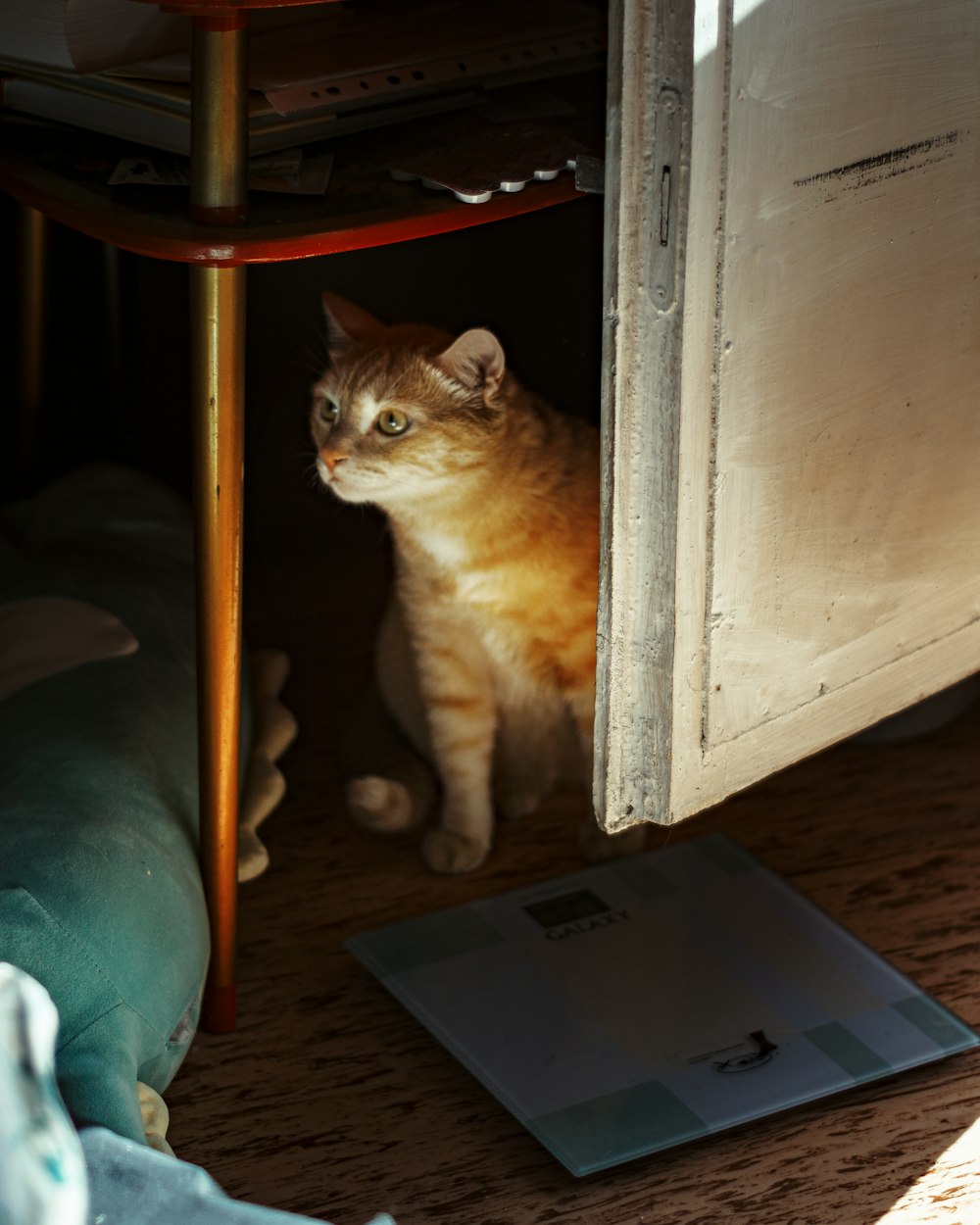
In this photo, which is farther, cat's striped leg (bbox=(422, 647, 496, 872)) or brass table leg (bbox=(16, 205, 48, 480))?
brass table leg (bbox=(16, 205, 48, 480))

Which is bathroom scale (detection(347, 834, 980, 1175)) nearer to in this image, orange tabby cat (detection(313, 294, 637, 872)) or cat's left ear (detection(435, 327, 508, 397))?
orange tabby cat (detection(313, 294, 637, 872))

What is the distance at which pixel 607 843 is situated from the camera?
5.16 feet

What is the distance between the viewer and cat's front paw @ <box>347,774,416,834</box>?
153 centimetres

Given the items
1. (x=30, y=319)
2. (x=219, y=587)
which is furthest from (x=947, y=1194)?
(x=30, y=319)

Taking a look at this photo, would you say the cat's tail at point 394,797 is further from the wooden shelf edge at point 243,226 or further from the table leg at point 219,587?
the wooden shelf edge at point 243,226

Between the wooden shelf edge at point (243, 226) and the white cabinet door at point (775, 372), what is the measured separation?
198 mm

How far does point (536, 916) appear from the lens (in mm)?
1493

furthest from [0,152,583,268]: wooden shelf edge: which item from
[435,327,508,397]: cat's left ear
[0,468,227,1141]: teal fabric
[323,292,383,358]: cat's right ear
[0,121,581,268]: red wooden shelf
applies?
[0,468,227,1141]: teal fabric

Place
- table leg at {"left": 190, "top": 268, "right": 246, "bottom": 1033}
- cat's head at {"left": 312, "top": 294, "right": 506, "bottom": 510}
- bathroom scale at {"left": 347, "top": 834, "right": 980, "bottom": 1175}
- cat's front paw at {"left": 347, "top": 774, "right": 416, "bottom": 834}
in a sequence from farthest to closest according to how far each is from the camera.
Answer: cat's front paw at {"left": 347, "top": 774, "right": 416, "bottom": 834} → cat's head at {"left": 312, "top": 294, "right": 506, "bottom": 510} → bathroom scale at {"left": 347, "top": 834, "right": 980, "bottom": 1175} → table leg at {"left": 190, "top": 268, "right": 246, "bottom": 1033}

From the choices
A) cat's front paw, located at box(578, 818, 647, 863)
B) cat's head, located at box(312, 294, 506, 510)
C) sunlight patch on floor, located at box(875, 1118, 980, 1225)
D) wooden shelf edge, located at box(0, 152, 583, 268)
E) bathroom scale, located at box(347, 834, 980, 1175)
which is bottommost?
sunlight patch on floor, located at box(875, 1118, 980, 1225)

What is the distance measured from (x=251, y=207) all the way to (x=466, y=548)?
41cm

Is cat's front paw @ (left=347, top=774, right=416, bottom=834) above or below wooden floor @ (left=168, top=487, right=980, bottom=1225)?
above

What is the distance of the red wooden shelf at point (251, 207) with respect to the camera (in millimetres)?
1092

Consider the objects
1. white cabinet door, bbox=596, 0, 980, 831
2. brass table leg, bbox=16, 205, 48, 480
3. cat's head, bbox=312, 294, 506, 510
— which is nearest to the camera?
white cabinet door, bbox=596, 0, 980, 831
